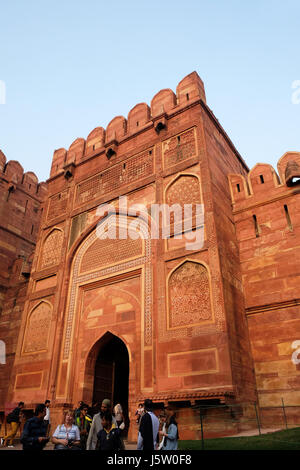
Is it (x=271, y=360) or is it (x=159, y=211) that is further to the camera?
(x=159, y=211)

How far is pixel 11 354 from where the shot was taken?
11.9 metres

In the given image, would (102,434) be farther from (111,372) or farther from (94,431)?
(111,372)

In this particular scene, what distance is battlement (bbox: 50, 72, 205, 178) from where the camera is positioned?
10.7 m

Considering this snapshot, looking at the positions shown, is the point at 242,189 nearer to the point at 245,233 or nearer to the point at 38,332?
the point at 245,233

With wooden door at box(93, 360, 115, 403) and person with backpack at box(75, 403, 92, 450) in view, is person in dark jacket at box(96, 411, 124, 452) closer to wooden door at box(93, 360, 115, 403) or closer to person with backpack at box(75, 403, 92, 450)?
person with backpack at box(75, 403, 92, 450)

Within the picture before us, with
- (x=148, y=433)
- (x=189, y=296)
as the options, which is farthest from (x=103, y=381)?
(x=148, y=433)

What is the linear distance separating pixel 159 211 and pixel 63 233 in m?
3.87

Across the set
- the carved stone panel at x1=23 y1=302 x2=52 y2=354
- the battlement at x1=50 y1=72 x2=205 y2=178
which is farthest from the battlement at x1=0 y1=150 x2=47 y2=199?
the carved stone panel at x1=23 y1=302 x2=52 y2=354

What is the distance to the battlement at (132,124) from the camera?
35.2 ft

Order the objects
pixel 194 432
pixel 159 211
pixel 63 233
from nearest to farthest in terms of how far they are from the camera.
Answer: pixel 194 432 → pixel 159 211 → pixel 63 233

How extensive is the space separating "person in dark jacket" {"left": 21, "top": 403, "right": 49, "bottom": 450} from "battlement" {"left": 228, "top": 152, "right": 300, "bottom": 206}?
7.53m

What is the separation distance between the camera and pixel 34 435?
11.8 ft

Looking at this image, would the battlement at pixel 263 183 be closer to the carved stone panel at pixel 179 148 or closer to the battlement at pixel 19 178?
the carved stone panel at pixel 179 148

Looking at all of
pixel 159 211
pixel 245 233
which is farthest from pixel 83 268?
pixel 245 233
